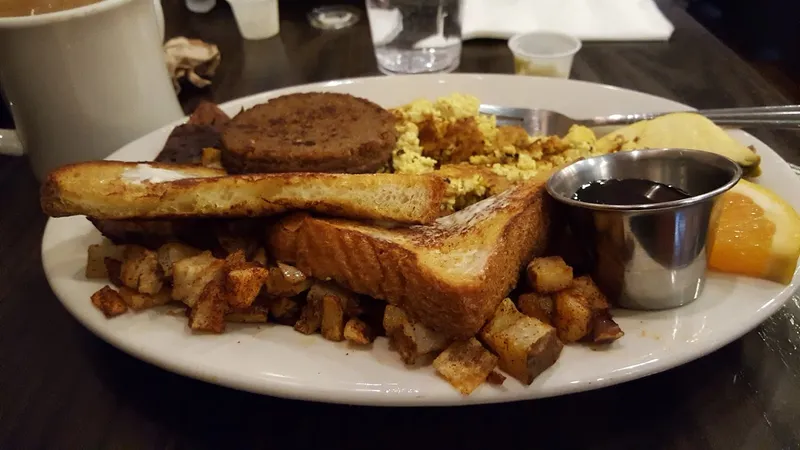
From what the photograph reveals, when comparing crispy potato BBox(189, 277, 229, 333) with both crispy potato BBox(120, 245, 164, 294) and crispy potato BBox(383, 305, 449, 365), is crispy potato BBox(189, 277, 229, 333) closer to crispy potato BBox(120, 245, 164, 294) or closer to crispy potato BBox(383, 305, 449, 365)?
crispy potato BBox(120, 245, 164, 294)

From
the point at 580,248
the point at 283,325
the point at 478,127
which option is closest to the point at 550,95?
the point at 478,127

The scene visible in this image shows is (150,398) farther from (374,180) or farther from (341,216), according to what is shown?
(374,180)

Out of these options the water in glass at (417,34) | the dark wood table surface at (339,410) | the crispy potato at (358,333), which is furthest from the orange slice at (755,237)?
the water in glass at (417,34)

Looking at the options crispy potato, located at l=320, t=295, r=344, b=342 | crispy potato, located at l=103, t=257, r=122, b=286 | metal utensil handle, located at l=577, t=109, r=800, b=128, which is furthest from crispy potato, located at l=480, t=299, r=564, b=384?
metal utensil handle, located at l=577, t=109, r=800, b=128

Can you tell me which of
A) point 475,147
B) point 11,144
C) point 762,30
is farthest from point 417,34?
point 762,30

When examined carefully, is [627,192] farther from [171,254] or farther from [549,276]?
[171,254]

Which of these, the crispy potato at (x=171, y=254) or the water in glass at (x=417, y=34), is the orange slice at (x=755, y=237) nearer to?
the crispy potato at (x=171, y=254)
